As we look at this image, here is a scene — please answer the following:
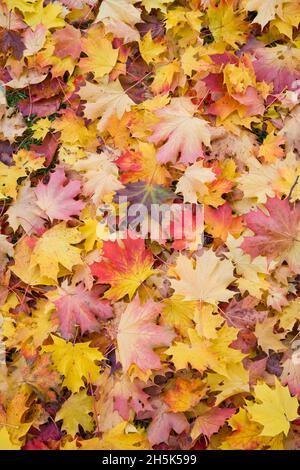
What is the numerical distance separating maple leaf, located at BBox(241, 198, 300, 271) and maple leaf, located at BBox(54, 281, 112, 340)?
1.63ft

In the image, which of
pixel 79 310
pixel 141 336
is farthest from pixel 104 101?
pixel 141 336

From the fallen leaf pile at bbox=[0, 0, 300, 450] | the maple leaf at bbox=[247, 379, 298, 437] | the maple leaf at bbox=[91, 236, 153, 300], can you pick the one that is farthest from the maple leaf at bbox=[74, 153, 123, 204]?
the maple leaf at bbox=[247, 379, 298, 437]

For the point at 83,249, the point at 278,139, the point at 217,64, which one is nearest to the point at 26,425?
the point at 83,249

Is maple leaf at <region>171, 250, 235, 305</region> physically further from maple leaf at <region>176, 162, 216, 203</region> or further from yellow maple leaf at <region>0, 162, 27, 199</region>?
yellow maple leaf at <region>0, 162, 27, 199</region>

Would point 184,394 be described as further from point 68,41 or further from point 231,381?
point 68,41

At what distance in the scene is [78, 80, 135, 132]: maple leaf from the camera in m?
1.88

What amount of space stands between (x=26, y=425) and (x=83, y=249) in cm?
58

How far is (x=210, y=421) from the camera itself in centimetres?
153

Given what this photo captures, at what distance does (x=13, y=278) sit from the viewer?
178 centimetres

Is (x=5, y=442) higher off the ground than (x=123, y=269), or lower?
lower

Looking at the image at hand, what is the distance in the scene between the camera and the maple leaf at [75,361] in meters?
1.61

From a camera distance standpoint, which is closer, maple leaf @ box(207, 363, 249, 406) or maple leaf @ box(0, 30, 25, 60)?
maple leaf @ box(207, 363, 249, 406)

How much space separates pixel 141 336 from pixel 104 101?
34.3 inches

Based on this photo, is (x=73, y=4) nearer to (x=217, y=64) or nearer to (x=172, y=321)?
(x=217, y=64)
